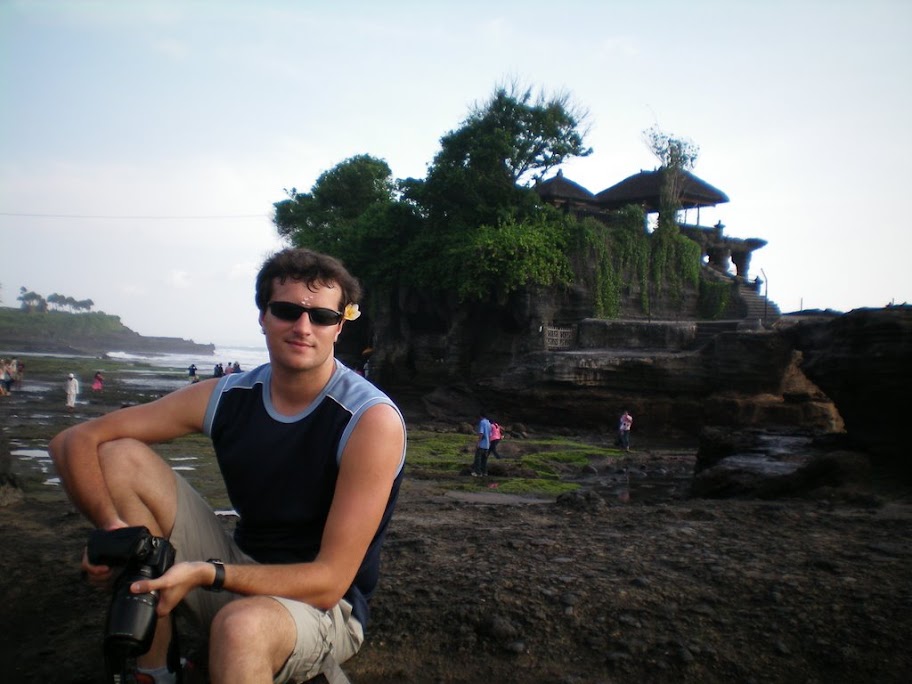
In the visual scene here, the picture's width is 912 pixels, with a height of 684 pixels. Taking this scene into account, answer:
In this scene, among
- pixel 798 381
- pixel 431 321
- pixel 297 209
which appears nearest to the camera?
pixel 798 381

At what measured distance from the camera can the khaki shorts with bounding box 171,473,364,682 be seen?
2.32m

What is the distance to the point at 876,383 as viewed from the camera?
11.7 meters

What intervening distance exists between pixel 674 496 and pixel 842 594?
9.35 m

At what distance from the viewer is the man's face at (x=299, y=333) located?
8.75ft

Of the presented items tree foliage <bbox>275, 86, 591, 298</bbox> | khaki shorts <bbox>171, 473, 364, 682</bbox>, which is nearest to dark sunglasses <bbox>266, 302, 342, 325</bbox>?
khaki shorts <bbox>171, 473, 364, 682</bbox>

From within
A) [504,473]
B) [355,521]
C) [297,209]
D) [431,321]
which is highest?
[297,209]

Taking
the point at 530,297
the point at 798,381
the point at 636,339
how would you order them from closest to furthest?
the point at 798,381
the point at 636,339
the point at 530,297

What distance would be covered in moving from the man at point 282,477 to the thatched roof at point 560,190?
3360 cm

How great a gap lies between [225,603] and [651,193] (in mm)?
35508

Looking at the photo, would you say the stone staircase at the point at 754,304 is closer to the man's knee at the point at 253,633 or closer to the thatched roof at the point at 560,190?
the thatched roof at the point at 560,190

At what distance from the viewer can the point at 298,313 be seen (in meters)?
2.70

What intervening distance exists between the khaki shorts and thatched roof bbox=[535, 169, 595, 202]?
1331 inches

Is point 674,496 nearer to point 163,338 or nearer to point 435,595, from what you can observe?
point 435,595

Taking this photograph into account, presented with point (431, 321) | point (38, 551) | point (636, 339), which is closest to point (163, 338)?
point (431, 321)
